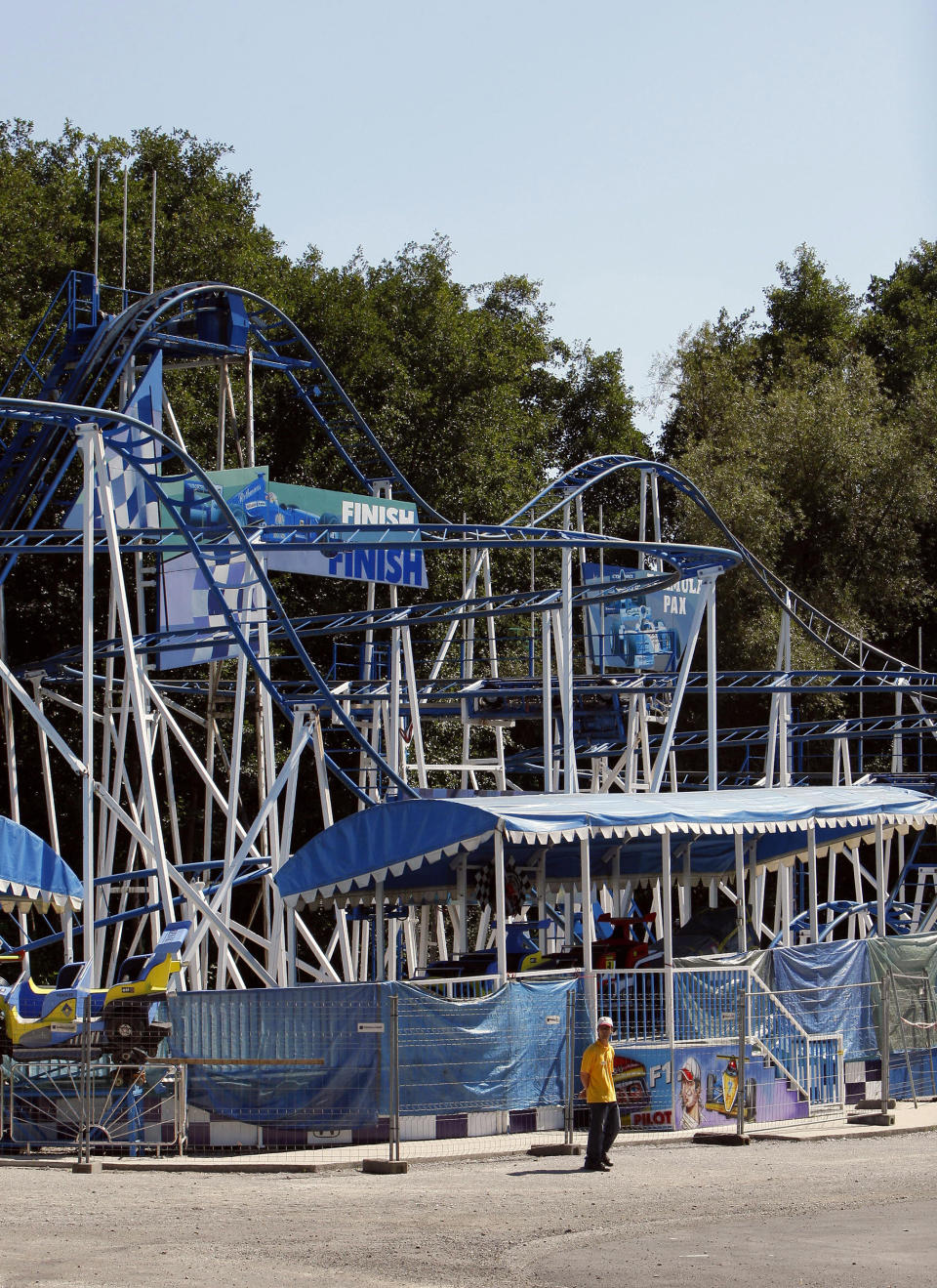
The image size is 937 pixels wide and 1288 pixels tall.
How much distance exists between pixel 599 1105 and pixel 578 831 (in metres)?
3.30

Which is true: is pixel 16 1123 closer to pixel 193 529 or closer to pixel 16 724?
pixel 193 529

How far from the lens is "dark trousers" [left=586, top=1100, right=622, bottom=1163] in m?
12.7

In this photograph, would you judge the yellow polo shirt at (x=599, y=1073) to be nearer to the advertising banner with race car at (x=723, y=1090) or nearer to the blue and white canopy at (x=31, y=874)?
the advertising banner with race car at (x=723, y=1090)

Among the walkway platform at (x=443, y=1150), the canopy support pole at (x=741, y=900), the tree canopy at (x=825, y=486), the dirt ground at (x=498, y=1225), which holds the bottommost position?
the walkway platform at (x=443, y=1150)

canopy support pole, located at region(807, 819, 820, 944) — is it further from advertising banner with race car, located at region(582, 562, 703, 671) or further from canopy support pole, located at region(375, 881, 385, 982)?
advertising banner with race car, located at region(582, 562, 703, 671)

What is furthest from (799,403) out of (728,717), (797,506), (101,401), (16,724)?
(101,401)

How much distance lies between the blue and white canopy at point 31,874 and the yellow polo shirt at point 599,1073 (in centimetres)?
690

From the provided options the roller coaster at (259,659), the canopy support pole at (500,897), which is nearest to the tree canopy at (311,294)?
the roller coaster at (259,659)

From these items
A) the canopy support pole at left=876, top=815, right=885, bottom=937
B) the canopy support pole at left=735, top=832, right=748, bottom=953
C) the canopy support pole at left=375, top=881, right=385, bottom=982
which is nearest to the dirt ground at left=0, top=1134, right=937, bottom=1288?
the canopy support pole at left=375, top=881, right=385, bottom=982

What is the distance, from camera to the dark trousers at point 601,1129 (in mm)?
12664

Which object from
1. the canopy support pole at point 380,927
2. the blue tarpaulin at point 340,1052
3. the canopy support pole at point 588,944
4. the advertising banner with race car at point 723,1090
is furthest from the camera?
the canopy support pole at point 380,927

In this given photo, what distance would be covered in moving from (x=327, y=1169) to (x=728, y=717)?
1253 inches

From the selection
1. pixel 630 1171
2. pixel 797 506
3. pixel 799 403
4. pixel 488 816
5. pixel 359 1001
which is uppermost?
pixel 799 403

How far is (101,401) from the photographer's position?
20.3m
